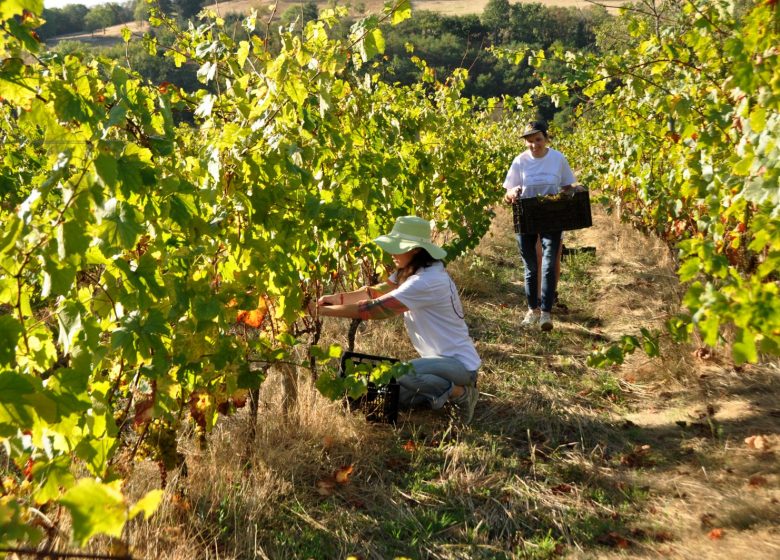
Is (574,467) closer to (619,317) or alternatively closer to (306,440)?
(306,440)

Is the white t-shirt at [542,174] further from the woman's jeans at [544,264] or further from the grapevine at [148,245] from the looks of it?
the grapevine at [148,245]

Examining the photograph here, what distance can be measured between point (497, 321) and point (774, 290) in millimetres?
3752

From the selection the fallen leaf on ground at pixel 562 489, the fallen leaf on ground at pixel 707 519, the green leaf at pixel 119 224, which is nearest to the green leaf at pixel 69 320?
the green leaf at pixel 119 224

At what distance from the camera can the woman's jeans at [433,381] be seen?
321cm

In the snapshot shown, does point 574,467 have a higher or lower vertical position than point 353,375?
lower

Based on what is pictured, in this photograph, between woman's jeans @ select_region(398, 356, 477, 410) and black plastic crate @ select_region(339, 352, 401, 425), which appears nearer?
black plastic crate @ select_region(339, 352, 401, 425)

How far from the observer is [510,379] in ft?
12.8

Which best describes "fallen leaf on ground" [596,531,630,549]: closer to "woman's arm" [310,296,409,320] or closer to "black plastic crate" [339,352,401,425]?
"black plastic crate" [339,352,401,425]

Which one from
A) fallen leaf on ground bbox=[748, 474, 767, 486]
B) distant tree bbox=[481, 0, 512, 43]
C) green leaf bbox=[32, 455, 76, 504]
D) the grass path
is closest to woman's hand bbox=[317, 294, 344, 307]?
the grass path

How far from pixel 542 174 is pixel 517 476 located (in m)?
2.85

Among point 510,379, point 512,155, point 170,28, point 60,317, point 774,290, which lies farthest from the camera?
point 512,155

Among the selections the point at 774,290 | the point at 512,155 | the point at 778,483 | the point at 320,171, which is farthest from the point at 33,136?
the point at 512,155

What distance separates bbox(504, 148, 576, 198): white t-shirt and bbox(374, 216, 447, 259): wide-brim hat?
198 centimetres

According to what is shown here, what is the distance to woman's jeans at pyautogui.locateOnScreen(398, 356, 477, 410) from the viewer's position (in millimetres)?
3209
